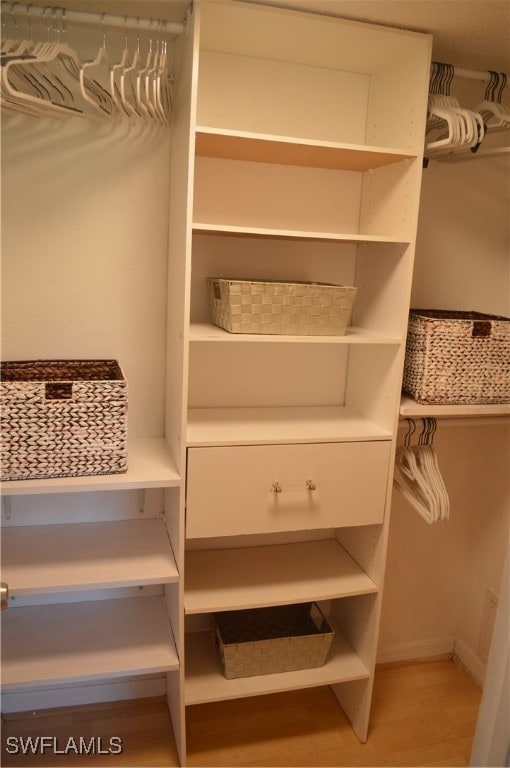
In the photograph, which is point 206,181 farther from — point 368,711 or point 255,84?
point 368,711

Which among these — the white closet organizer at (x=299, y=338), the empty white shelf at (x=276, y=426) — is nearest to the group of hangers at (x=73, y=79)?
the white closet organizer at (x=299, y=338)

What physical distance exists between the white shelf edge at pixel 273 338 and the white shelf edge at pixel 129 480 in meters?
0.41

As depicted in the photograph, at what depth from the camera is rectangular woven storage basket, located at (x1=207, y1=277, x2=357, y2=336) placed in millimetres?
1673

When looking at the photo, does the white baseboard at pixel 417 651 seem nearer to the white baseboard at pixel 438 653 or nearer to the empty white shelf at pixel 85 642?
the white baseboard at pixel 438 653

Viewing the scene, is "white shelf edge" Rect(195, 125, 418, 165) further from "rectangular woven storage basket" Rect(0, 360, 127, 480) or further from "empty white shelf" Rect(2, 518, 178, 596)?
"empty white shelf" Rect(2, 518, 178, 596)

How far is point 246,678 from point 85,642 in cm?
55

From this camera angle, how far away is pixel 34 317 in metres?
1.84

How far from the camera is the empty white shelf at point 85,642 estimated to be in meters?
1.70

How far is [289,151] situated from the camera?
171 cm

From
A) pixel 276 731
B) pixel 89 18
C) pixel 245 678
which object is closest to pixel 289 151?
pixel 89 18

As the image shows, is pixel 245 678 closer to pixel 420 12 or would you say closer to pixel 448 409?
pixel 448 409

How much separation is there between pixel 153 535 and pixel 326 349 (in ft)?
2.93

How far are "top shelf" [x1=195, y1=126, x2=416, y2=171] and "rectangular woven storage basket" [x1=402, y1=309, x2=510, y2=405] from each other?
1.69 feet

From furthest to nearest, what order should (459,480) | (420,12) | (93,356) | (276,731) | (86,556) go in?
1. (459,480)
2. (276,731)
3. (93,356)
4. (86,556)
5. (420,12)
